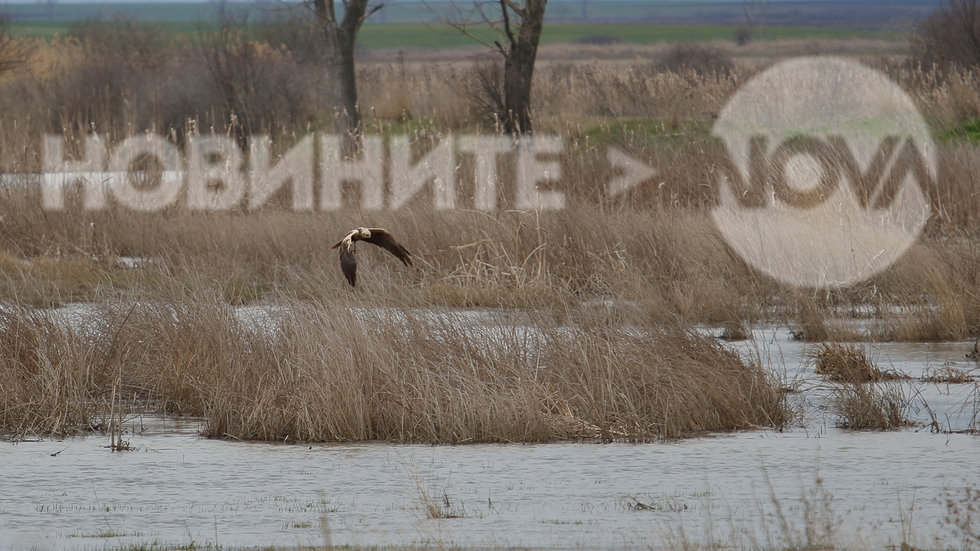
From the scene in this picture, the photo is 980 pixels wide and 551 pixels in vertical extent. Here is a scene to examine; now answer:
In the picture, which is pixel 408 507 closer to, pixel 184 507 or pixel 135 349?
pixel 184 507

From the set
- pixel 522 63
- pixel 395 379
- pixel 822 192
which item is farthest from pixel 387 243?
pixel 522 63

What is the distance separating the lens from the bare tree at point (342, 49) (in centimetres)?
1516

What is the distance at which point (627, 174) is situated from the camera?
11.7m

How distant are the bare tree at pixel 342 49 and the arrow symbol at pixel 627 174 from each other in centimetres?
438

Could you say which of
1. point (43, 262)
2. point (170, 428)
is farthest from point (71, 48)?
point (170, 428)

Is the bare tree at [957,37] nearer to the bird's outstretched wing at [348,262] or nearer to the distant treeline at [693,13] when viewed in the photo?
the bird's outstretched wing at [348,262]

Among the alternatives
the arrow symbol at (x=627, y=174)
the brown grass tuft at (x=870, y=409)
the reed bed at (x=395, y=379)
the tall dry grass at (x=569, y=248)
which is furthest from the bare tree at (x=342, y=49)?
the brown grass tuft at (x=870, y=409)

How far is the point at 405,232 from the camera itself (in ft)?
33.0

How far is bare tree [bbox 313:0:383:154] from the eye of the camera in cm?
1516

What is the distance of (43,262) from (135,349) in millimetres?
3985

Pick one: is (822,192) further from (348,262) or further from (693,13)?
(693,13)

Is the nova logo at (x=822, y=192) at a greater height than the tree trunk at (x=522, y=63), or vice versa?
the tree trunk at (x=522, y=63)

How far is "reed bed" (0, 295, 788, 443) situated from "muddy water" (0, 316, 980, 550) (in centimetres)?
17

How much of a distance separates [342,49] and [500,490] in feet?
39.0
